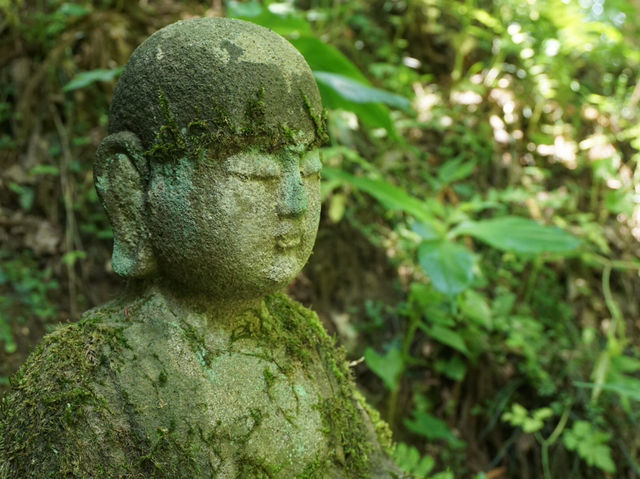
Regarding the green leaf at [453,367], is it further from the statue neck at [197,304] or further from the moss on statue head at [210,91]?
the moss on statue head at [210,91]

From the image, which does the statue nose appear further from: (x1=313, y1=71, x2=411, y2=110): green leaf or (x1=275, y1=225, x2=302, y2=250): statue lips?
(x1=313, y1=71, x2=411, y2=110): green leaf

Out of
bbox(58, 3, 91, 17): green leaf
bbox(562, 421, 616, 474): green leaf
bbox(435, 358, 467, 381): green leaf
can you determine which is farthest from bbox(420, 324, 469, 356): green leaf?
bbox(58, 3, 91, 17): green leaf

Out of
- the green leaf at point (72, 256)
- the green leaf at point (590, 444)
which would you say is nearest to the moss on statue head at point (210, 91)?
the green leaf at point (72, 256)

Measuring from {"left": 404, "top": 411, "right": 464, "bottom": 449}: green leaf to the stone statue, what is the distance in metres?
1.97

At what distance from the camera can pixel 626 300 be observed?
448 cm

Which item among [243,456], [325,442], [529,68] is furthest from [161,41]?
[529,68]

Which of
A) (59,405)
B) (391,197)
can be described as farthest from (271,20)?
(59,405)

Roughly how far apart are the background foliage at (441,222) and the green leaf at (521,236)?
0.01 m

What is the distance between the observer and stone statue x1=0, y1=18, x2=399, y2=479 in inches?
52.6

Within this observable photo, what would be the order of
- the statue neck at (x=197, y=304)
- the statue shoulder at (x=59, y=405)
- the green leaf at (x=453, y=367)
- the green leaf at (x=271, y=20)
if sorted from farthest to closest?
the green leaf at (x=453, y=367) → the green leaf at (x=271, y=20) → the statue neck at (x=197, y=304) → the statue shoulder at (x=59, y=405)

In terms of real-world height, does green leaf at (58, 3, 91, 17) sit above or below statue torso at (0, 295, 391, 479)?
below

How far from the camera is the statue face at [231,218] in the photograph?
4.42ft

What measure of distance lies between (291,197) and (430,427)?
2.39 metres

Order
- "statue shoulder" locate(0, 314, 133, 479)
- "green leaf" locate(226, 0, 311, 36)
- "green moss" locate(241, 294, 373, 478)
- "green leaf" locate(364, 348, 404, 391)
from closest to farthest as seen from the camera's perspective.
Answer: "statue shoulder" locate(0, 314, 133, 479) < "green moss" locate(241, 294, 373, 478) < "green leaf" locate(226, 0, 311, 36) < "green leaf" locate(364, 348, 404, 391)
